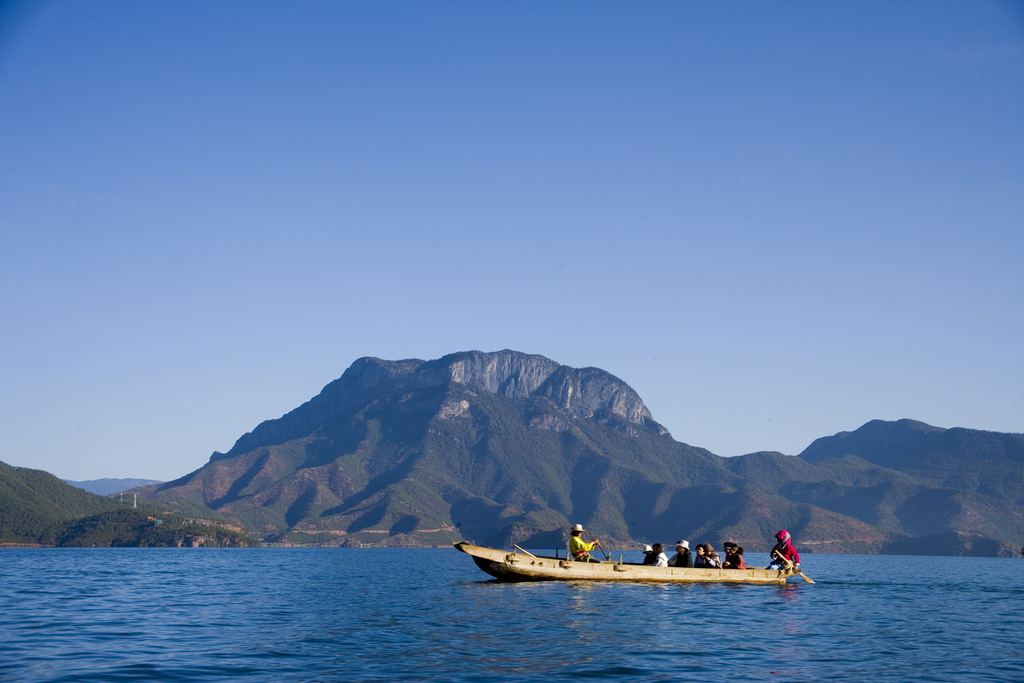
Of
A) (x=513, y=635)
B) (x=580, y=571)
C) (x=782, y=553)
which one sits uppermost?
(x=782, y=553)

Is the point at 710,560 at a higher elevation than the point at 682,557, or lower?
lower

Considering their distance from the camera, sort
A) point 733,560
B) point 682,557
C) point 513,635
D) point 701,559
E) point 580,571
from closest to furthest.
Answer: point 513,635 < point 580,571 < point 682,557 < point 701,559 < point 733,560

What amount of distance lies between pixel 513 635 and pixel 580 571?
91.0ft

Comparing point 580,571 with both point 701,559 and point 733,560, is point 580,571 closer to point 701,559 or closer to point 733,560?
point 701,559

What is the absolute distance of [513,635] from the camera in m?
37.1

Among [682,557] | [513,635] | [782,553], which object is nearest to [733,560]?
[682,557]

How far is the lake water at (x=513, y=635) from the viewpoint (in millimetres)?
29609

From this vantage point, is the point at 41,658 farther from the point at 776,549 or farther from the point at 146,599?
the point at 776,549

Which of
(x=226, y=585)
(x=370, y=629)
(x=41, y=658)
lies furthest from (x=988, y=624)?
(x=226, y=585)

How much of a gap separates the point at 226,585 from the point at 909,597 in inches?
2170

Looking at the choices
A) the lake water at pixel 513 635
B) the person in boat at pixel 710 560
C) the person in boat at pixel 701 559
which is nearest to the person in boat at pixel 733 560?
the person in boat at pixel 710 560

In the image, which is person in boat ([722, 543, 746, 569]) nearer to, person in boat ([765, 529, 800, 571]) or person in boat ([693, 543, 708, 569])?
person in boat ([693, 543, 708, 569])

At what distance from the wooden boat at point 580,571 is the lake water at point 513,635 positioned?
1296mm

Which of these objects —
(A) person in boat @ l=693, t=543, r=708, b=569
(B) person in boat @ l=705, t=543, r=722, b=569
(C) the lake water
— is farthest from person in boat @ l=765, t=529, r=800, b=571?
(C) the lake water
